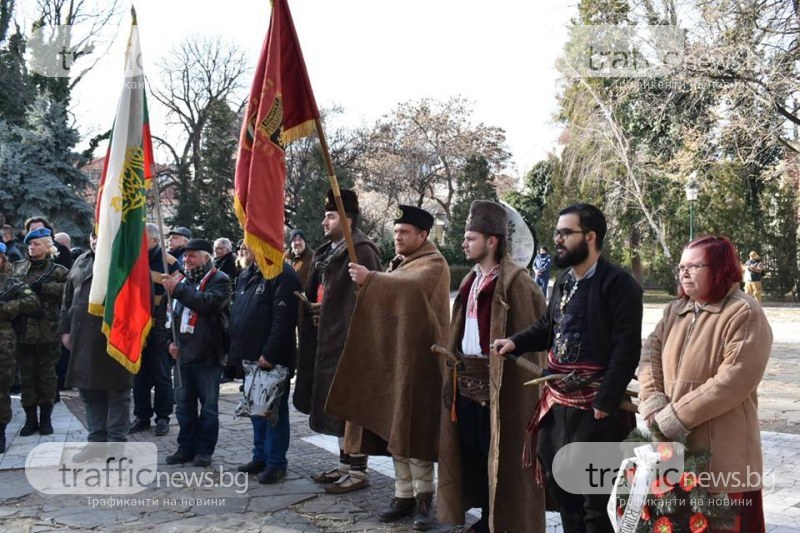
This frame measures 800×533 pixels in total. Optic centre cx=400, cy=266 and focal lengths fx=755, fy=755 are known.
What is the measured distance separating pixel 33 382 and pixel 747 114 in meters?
17.0

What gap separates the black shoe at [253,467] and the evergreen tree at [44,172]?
17.7 m

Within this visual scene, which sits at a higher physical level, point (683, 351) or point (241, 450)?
point (683, 351)

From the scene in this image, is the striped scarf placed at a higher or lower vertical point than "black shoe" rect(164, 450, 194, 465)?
higher

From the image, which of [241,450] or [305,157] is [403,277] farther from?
[305,157]

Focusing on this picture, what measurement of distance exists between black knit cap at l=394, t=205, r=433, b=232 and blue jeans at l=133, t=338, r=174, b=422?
4.01 metres

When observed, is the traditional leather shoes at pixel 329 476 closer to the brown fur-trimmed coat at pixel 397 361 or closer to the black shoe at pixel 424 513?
the brown fur-trimmed coat at pixel 397 361

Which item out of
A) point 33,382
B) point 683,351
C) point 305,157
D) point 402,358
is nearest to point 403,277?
point 402,358

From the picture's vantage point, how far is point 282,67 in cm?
544

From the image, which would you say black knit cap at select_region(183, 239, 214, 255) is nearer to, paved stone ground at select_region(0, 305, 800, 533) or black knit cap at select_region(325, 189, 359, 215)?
black knit cap at select_region(325, 189, 359, 215)

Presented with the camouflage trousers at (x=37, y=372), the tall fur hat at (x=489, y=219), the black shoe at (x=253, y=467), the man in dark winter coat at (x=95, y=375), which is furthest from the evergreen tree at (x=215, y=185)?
the tall fur hat at (x=489, y=219)

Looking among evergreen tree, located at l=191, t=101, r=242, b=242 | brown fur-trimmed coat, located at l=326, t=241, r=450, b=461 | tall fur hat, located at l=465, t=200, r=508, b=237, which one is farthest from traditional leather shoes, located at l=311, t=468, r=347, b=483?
evergreen tree, located at l=191, t=101, r=242, b=242

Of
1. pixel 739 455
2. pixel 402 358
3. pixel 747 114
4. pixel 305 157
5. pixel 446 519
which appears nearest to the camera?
pixel 739 455

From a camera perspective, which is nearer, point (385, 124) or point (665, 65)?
point (665, 65)

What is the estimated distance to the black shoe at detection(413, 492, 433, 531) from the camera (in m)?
5.06
